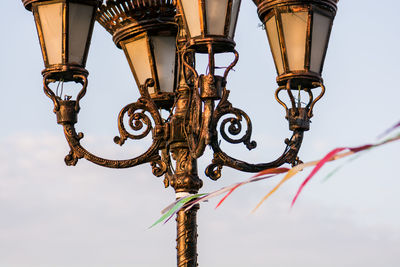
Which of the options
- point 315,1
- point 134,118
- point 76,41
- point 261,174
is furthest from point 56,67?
point 261,174

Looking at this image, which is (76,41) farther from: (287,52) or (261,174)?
(261,174)

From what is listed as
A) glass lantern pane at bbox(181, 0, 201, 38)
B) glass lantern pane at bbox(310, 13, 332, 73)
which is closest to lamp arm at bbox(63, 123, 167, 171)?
glass lantern pane at bbox(181, 0, 201, 38)

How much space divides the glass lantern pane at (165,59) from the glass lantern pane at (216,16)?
1537 millimetres

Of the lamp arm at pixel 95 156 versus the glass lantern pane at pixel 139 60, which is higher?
the glass lantern pane at pixel 139 60

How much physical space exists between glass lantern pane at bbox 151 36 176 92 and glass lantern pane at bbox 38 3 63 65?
1.04m

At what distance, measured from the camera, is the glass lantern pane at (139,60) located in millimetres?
6379

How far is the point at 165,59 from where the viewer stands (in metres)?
6.43

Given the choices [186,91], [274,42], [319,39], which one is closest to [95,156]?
[186,91]

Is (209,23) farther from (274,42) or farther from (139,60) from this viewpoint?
Answer: (139,60)

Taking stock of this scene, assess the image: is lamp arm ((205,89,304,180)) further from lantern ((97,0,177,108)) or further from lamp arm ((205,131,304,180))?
lantern ((97,0,177,108))

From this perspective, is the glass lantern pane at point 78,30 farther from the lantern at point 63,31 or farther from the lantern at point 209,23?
the lantern at point 209,23

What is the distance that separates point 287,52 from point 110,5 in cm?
147

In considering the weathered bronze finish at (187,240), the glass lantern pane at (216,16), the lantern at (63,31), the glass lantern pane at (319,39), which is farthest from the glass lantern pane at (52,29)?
the glass lantern pane at (319,39)

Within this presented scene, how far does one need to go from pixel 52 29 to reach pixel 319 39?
1.66m
